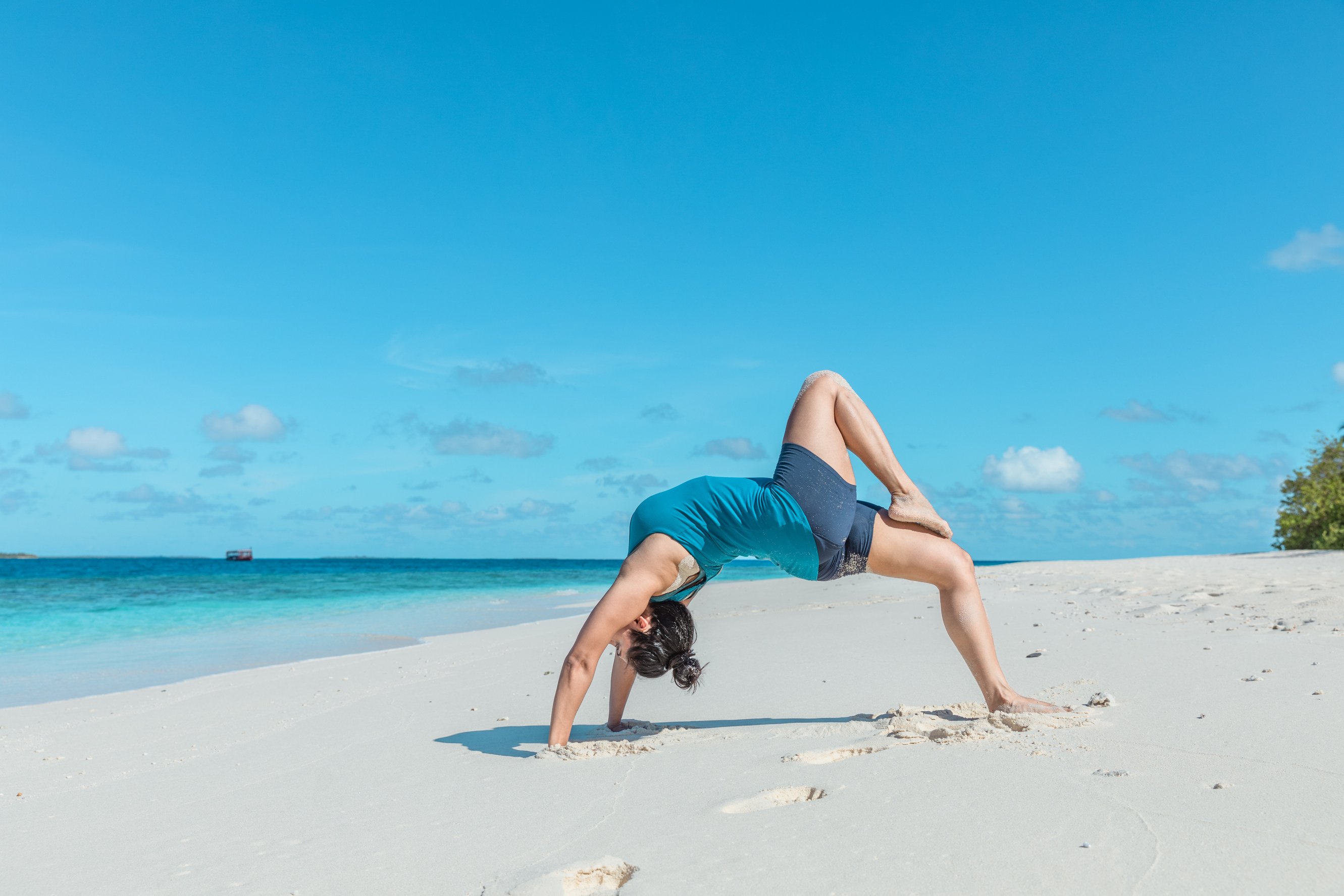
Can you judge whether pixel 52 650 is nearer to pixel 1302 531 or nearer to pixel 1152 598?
pixel 1152 598

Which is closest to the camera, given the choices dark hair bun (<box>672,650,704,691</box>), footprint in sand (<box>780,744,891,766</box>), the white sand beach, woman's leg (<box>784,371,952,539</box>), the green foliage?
the white sand beach

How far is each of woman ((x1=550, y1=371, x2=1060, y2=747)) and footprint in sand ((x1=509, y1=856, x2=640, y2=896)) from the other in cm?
121

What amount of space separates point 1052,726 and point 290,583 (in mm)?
32612

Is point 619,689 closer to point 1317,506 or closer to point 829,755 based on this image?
point 829,755

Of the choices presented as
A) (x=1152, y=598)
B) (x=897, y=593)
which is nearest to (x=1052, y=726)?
(x=1152, y=598)

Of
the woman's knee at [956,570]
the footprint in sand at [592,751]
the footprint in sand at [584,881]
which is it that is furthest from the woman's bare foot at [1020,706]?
the footprint in sand at [584,881]

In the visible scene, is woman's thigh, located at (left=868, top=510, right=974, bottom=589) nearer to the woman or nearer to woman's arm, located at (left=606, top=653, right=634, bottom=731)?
the woman

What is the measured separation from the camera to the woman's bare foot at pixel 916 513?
11.1 feet

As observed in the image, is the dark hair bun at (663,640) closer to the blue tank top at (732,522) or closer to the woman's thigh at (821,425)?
the blue tank top at (732,522)

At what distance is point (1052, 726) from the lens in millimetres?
2973

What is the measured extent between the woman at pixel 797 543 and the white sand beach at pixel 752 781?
1.09 feet

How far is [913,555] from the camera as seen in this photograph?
11.0 feet

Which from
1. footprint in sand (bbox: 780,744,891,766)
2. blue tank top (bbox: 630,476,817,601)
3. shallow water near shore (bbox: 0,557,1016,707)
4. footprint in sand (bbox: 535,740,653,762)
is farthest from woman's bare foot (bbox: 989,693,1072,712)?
shallow water near shore (bbox: 0,557,1016,707)

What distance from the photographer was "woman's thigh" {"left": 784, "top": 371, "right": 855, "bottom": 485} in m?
3.34
